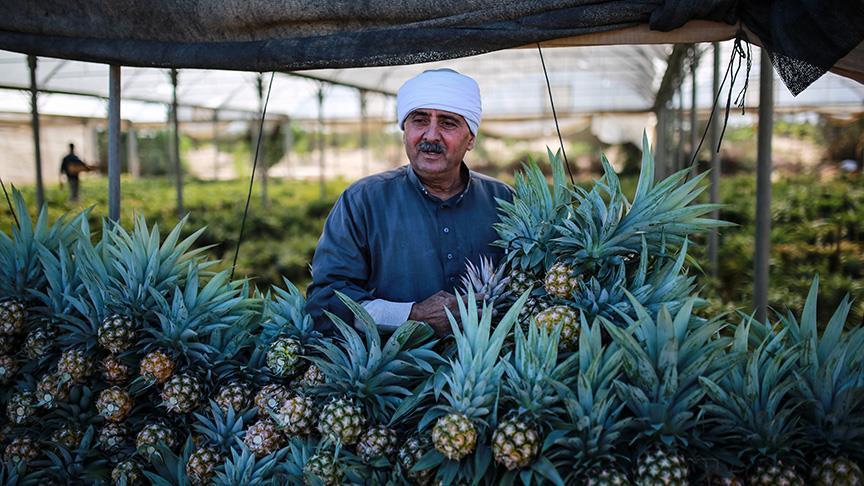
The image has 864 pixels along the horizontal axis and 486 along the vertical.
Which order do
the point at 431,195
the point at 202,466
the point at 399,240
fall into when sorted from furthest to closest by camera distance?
the point at 431,195
the point at 399,240
the point at 202,466

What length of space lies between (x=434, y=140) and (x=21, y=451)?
2.34 m

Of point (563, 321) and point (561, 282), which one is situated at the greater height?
point (561, 282)

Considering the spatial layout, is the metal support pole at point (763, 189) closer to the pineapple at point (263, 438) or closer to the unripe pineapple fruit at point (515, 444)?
the unripe pineapple fruit at point (515, 444)

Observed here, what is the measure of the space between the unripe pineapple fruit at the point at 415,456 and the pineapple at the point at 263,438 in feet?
1.87

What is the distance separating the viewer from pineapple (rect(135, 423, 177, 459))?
2715 millimetres

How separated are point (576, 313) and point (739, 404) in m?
0.61

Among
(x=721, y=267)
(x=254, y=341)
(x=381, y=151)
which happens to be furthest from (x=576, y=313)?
(x=381, y=151)

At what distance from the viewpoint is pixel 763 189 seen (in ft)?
15.4

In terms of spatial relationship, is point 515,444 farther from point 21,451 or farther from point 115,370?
point 21,451

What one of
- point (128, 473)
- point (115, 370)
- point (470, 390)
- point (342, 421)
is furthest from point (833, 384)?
point (115, 370)

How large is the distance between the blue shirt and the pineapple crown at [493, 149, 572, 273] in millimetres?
430

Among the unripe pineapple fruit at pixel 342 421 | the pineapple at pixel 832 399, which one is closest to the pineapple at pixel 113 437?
the unripe pineapple fruit at pixel 342 421

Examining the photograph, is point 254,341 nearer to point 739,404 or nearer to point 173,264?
point 173,264

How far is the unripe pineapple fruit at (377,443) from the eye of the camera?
92.2 inches
